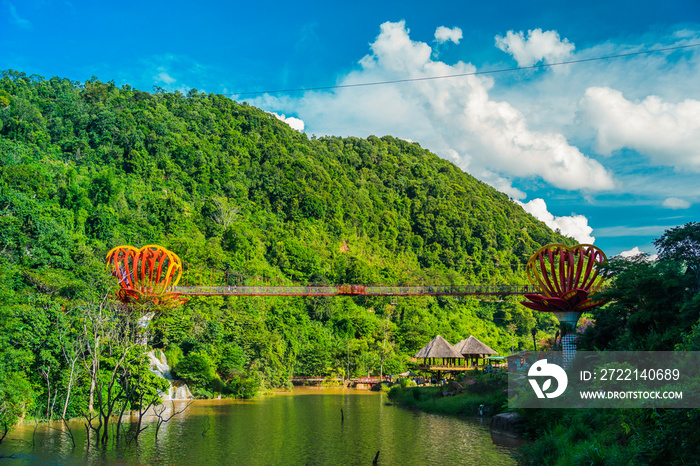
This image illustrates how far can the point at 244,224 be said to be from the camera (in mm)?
43781

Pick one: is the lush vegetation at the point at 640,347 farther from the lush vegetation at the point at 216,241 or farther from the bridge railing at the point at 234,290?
the bridge railing at the point at 234,290

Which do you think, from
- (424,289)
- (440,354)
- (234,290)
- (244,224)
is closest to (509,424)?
(440,354)

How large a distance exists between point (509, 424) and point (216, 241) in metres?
28.7

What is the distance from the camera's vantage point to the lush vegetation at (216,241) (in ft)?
55.0

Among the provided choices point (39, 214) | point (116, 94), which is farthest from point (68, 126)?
point (39, 214)

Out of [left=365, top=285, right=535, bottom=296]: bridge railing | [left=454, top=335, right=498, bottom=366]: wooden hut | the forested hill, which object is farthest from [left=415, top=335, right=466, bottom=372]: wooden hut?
the forested hill

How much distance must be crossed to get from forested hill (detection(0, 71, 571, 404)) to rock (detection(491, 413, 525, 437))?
12.8m

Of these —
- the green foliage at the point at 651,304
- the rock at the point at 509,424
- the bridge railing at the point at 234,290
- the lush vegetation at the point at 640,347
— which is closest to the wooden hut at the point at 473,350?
the bridge railing at the point at 234,290

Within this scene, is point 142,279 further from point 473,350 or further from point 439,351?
point 473,350

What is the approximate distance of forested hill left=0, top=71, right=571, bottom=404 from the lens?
27.0 meters

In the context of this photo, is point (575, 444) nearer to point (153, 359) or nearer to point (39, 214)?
point (153, 359)

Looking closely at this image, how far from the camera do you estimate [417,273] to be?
47812mm

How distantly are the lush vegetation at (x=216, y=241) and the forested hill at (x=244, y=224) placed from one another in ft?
0.47

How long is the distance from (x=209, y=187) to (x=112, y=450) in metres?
37.8
